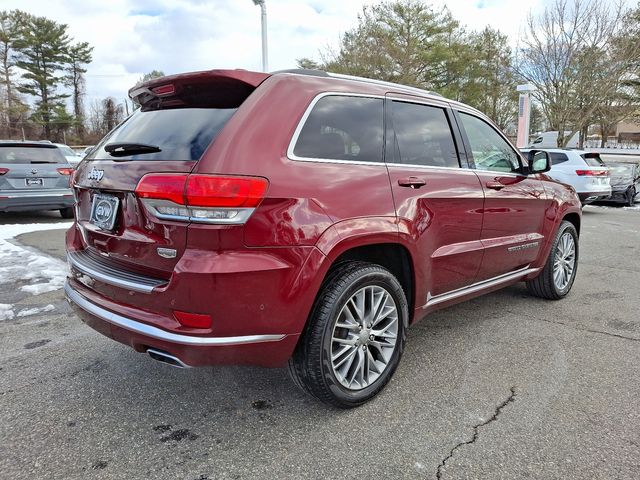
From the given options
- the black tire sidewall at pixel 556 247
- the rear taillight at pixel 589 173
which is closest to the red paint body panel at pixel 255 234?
the black tire sidewall at pixel 556 247

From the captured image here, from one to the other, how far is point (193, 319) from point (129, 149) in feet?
3.37

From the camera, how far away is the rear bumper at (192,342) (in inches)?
87.7

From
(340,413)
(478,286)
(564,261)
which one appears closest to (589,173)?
(564,261)

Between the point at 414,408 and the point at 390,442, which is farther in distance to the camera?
the point at 414,408

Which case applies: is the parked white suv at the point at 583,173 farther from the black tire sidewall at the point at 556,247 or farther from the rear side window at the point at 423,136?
the rear side window at the point at 423,136

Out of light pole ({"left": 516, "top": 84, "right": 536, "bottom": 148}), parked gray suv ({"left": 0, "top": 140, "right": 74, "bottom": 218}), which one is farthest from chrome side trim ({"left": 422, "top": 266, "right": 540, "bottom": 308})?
light pole ({"left": 516, "top": 84, "right": 536, "bottom": 148})

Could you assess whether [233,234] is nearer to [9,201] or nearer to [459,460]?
[459,460]

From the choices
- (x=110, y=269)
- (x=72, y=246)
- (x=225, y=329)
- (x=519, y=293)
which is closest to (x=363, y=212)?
(x=225, y=329)

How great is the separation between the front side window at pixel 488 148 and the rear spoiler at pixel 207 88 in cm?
184

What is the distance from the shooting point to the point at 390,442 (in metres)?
2.45

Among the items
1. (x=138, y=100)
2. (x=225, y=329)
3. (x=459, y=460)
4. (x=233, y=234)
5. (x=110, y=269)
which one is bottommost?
(x=459, y=460)

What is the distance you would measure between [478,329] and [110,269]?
2.88 m

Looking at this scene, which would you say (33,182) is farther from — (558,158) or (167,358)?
(558,158)

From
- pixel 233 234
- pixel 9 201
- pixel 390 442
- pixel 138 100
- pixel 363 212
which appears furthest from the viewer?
pixel 9 201
